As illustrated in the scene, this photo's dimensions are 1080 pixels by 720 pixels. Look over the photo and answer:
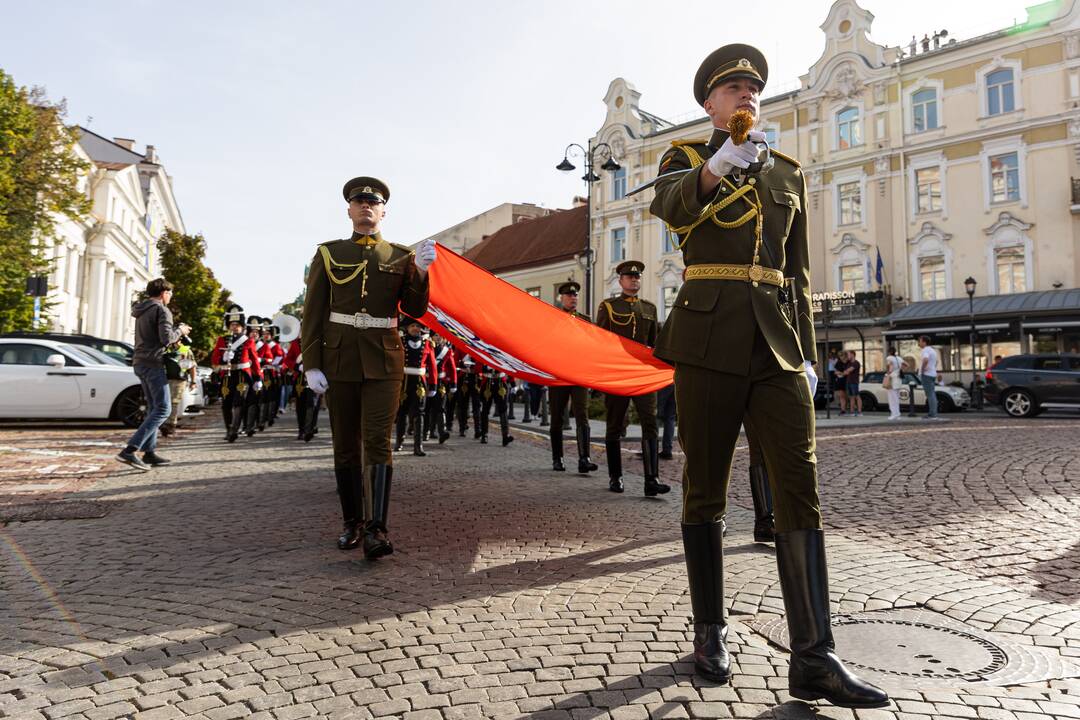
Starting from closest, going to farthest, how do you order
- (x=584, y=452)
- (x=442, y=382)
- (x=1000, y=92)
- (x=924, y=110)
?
(x=584, y=452) < (x=442, y=382) < (x=1000, y=92) < (x=924, y=110)

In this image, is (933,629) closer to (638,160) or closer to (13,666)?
(13,666)

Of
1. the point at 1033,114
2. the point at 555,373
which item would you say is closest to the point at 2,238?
the point at 555,373

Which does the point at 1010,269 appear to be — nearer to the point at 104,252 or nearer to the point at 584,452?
the point at 584,452

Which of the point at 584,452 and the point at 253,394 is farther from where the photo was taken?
the point at 253,394

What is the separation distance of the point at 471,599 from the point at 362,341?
1.79 meters

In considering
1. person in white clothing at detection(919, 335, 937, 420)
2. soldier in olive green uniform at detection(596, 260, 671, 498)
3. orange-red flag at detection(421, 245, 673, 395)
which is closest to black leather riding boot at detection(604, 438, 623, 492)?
soldier in olive green uniform at detection(596, 260, 671, 498)

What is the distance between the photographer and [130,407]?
42.5 feet

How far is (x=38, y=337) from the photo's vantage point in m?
13.8

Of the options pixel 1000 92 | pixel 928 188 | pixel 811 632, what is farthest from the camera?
pixel 928 188

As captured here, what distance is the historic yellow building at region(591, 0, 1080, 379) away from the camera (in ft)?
88.7

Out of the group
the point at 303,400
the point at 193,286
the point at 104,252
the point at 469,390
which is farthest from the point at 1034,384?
the point at 104,252

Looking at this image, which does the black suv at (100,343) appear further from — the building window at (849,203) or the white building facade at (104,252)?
the building window at (849,203)

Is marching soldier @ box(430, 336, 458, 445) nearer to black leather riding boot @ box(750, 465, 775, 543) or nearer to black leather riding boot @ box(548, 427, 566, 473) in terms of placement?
black leather riding boot @ box(548, 427, 566, 473)

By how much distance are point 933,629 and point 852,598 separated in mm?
495
